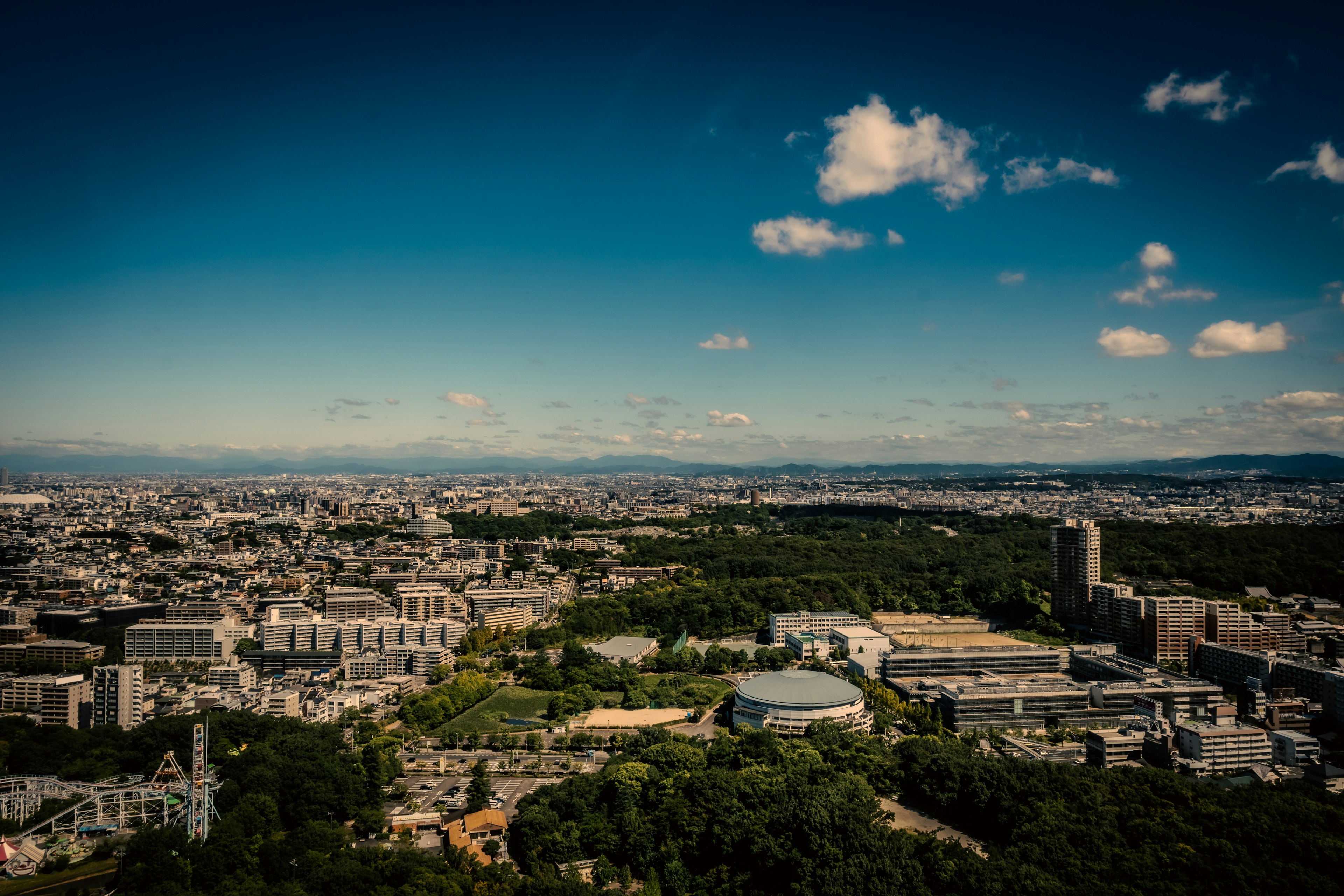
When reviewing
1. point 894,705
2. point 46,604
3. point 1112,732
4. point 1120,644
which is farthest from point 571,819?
point 46,604

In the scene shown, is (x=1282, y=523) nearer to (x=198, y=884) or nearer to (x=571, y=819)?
(x=571, y=819)

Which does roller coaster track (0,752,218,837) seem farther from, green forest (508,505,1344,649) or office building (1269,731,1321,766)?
office building (1269,731,1321,766)

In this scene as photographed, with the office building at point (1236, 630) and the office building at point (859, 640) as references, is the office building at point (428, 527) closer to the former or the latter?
the office building at point (859, 640)

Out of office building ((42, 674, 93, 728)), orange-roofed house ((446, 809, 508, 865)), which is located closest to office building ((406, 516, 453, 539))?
office building ((42, 674, 93, 728))

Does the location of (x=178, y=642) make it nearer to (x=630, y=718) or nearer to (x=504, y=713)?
(x=504, y=713)

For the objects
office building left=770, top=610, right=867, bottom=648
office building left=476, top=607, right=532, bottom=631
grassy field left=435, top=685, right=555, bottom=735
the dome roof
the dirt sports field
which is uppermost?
the dome roof

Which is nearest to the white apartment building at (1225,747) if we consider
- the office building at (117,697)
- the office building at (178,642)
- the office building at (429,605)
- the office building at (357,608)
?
the office building at (117,697)
